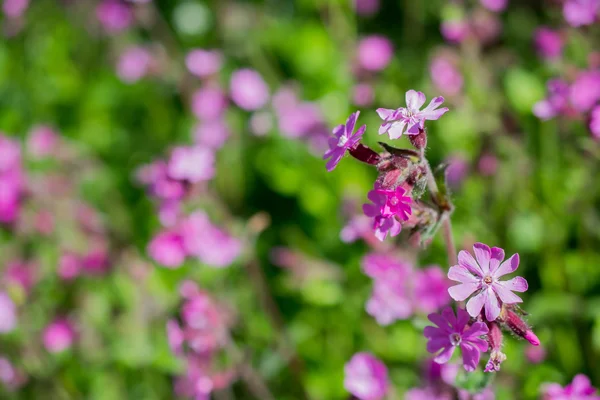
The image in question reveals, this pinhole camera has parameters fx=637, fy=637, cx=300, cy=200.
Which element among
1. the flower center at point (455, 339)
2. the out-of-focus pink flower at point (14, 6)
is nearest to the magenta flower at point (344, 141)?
the flower center at point (455, 339)

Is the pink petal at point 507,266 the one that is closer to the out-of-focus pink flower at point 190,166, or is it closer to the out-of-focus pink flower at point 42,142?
the out-of-focus pink flower at point 190,166

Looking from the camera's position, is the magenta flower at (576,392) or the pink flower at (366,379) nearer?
the magenta flower at (576,392)

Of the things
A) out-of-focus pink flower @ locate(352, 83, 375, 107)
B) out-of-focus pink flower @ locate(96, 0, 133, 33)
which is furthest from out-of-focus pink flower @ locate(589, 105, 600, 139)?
out-of-focus pink flower @ locate(96, 0, 133, 33)

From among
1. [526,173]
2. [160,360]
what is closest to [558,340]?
[526,173]

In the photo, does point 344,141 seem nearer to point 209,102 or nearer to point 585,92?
point 585,92

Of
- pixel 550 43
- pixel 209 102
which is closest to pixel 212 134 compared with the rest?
pixel 209 102

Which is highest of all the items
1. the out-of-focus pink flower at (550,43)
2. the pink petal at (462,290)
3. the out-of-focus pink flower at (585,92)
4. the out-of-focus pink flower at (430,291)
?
the pink petal at (462,290)
